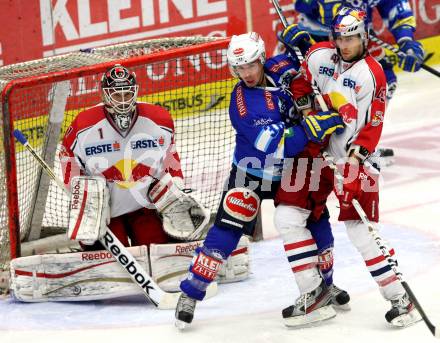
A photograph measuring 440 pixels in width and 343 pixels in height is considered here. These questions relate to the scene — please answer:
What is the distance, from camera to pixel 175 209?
16.5 ft

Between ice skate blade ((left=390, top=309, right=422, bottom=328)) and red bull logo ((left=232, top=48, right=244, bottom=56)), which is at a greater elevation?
red bull logo ((left=232, top=48, right=244, bottom=56))

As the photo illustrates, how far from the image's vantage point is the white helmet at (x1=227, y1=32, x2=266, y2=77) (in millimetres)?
4367

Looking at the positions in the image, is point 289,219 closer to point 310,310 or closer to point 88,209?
point 310,310

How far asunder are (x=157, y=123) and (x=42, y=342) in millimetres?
1076

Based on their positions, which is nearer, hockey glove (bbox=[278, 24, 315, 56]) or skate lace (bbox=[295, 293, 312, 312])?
skate lace (bbox=[295, 293, 312, 312])

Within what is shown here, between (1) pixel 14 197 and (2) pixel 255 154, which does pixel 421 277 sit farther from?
(1) pixel 14 197

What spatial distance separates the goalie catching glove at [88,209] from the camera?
484 centimetres

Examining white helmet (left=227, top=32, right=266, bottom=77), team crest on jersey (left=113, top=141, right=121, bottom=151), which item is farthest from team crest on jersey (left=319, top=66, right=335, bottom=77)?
team crest on jersey (left=113, top=141, right=121, bottom=151)

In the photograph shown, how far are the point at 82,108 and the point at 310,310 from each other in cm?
193

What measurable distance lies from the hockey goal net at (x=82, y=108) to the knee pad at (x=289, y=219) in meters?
0.90

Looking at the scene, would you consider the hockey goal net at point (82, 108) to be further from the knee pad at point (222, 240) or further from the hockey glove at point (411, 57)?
the hockey glove at point (411, 57)

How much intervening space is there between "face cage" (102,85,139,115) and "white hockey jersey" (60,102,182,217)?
0.12 meters

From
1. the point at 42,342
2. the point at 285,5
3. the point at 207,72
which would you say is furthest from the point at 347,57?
the point at 285,5

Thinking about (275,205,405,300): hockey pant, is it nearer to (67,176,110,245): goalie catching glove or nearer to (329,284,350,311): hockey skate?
(329,284,350,311): hockey skate
